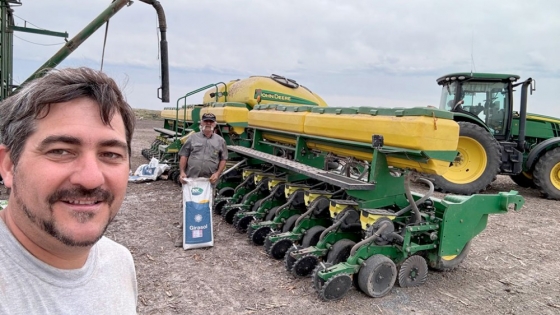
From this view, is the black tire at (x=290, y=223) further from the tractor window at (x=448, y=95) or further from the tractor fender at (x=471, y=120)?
the tractor window at (x=448, y=95)

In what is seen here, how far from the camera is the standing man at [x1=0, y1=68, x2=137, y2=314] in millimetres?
927

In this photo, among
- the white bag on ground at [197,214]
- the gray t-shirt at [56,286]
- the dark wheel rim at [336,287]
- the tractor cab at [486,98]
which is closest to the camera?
the gray t-shirt at [56,286]

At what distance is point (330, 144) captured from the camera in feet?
16.2

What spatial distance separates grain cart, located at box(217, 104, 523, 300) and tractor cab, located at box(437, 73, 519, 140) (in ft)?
16.0

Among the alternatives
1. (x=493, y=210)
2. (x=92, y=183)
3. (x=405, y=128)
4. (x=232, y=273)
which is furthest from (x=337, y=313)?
(x=92, y=183)

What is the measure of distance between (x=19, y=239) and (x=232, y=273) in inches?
130

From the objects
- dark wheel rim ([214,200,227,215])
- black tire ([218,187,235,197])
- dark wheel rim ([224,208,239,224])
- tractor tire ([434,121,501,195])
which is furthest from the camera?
tractor tire ([434,121,501,195])

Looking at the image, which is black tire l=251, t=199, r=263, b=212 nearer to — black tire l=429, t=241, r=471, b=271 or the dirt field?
the dirt field

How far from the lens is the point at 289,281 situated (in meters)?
3.90

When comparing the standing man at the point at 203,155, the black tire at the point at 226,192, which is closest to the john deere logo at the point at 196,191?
the standing man at the point at 203,155

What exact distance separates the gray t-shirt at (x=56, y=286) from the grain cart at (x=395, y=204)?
2.53 meters

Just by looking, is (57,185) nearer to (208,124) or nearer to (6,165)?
(6,165)

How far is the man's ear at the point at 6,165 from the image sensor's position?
3.23ft

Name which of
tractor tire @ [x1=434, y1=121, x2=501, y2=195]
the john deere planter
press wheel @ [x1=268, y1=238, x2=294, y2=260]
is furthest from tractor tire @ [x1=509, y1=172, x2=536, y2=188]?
press wheel @ [x1=268, y1=238, x2=294, y2=260]
